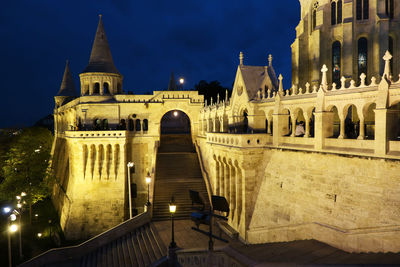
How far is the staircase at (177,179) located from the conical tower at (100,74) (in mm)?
9956

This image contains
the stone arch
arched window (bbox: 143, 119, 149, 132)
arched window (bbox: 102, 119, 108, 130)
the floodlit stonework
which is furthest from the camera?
arched window (bbox: 143, 119, 149, 132)

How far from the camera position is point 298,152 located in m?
14.6

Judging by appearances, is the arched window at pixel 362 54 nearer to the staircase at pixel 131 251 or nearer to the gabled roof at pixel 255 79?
the gabled roof at pixel 255 79

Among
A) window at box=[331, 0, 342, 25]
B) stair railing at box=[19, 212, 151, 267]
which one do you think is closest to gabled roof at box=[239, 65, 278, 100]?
window at box=[331, 0, 342, 25]

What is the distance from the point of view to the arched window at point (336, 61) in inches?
920

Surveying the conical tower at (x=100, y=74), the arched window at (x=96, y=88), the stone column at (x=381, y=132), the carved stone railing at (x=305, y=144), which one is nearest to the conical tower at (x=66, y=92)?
the arched window at (x=96, y=88)

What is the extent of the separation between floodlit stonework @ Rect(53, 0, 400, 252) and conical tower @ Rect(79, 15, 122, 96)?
0.62 feet

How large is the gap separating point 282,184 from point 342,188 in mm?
3712

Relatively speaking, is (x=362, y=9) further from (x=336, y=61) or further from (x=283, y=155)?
(x=283, y=155)

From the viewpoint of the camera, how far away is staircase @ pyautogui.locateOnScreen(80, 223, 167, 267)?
16500 mm

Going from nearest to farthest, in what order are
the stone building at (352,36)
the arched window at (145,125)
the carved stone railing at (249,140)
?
the carved stone railing at (249,140) < the stone building at (352,36) < the arched window at (145,125)

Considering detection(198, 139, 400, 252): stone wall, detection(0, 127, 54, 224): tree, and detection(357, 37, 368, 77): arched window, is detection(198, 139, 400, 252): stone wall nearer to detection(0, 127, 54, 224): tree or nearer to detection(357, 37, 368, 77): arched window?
detection(357, 37, 368, 77): arched window

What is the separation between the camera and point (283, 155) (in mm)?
15578

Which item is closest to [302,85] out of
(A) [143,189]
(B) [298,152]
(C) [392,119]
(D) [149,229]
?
(B) [298,152]
